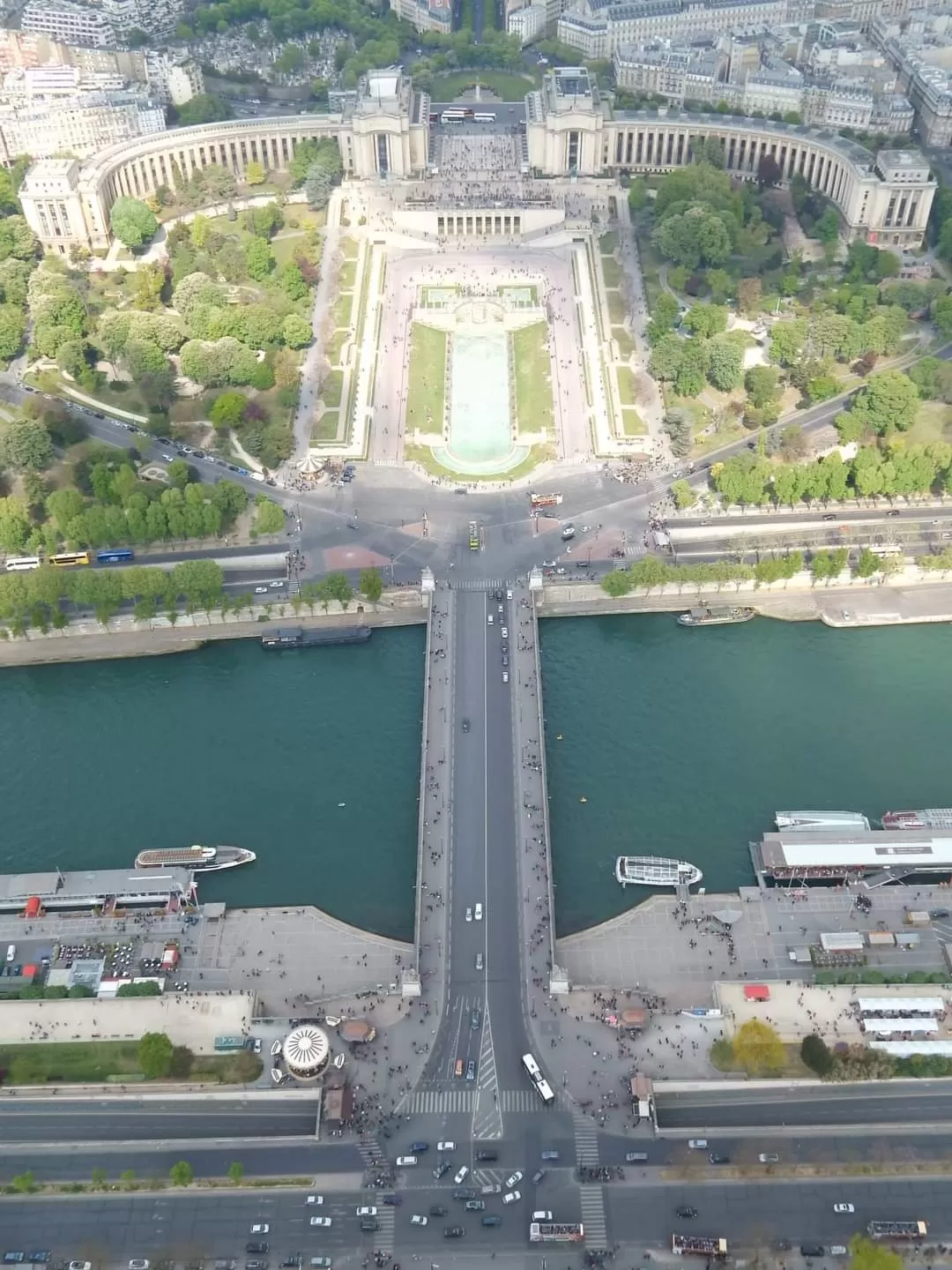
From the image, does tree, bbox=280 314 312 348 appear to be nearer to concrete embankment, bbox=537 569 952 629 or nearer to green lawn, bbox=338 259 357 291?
green lawn, bbox=338 259 357 291

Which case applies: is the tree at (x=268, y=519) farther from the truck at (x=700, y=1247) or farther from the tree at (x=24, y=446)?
the truck at (x=700, y=1247)

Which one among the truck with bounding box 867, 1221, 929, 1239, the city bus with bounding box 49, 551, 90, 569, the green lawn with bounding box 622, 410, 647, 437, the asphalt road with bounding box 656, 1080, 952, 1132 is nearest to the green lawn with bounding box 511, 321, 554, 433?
the green lawn with bounding box 622, 410, 647, 437

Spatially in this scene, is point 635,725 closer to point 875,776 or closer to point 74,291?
point 875,776

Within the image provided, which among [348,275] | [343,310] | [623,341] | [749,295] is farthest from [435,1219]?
[348,275]

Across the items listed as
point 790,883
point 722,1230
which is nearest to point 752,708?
point 790,883

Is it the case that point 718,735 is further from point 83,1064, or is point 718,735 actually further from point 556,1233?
point 83,1064
